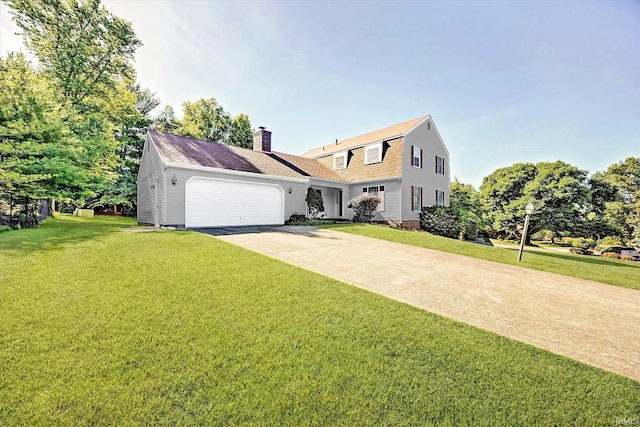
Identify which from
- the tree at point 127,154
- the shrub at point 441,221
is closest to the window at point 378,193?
the shrub at point 441,221

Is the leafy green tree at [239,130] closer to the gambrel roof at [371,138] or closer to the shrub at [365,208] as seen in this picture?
the gambrel roof at [371,138]

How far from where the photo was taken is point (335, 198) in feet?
61.8

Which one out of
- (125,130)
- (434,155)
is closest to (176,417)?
(434,155)

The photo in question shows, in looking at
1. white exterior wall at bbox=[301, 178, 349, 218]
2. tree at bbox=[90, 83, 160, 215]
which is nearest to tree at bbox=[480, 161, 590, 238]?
white exterior wall at bbox=[301, 178, 349, 218]

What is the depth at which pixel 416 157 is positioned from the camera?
54.4 ft

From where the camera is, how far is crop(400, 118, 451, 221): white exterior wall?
51.9 feet

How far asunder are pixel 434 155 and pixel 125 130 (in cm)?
2348

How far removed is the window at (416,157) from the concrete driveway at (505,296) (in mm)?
9973

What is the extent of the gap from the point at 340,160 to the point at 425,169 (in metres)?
6.12

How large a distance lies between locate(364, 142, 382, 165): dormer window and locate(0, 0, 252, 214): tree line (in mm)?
14946

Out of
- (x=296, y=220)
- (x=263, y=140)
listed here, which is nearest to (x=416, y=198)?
(x=296, y=220)

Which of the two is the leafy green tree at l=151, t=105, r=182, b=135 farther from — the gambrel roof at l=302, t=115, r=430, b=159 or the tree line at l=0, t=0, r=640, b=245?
the gambrel roof at l=302, t=115, r=430, b=159

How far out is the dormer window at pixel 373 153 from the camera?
55.6 ft

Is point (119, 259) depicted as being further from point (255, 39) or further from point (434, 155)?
point (434, 155)
